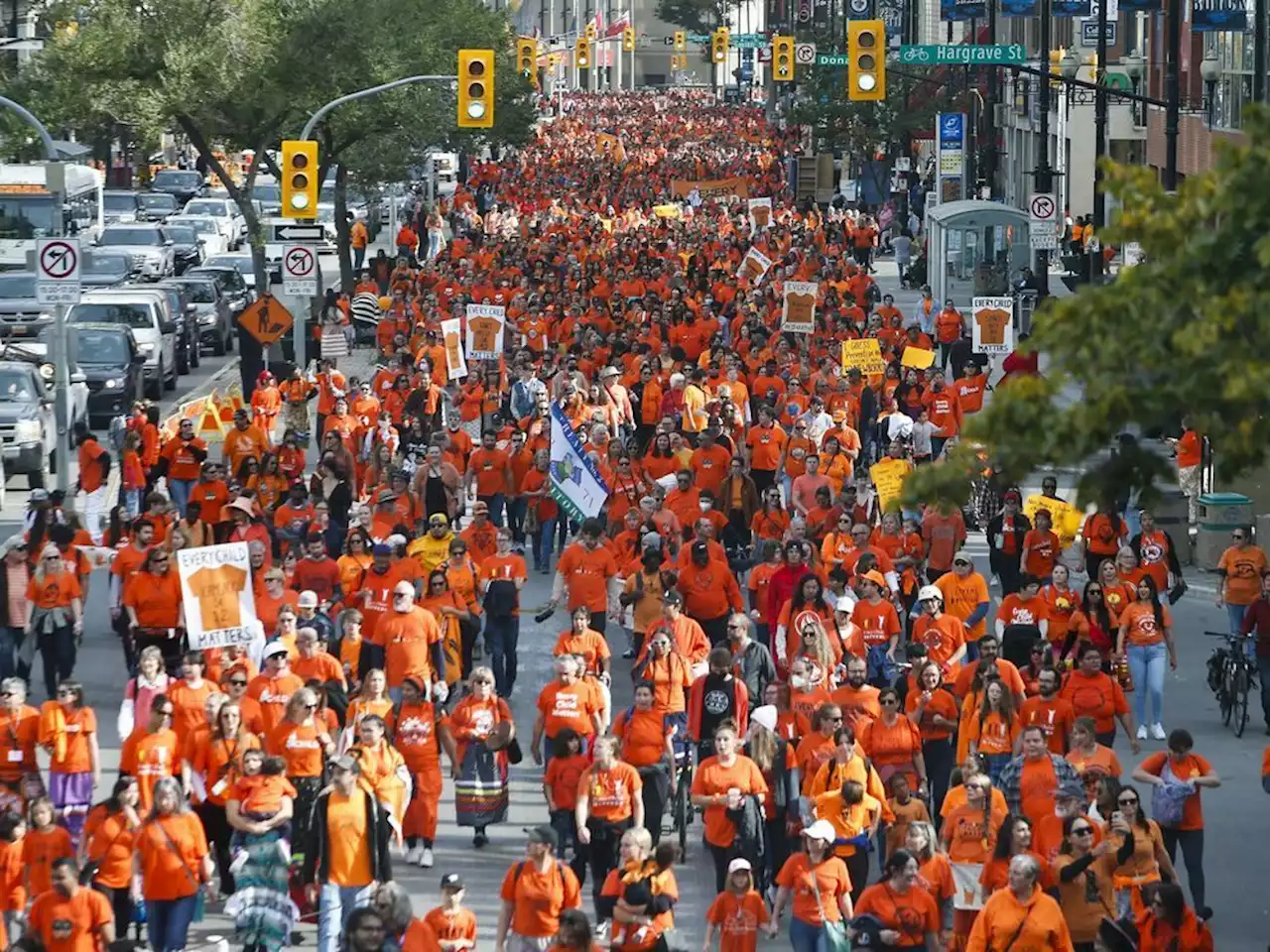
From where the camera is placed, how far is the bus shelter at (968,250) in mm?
42781

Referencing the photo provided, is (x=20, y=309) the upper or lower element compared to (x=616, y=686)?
upper

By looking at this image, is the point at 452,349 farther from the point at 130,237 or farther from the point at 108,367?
the point at 130,237

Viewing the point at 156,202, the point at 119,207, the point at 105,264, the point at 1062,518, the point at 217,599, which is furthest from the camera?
the point at 156,202

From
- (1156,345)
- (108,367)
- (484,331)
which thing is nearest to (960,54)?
(484,331)

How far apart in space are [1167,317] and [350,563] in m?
11.1

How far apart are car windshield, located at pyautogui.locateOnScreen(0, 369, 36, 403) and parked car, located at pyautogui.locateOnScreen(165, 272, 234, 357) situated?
12.6m

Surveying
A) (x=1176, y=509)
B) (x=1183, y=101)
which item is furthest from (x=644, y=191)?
(x=1176, y=509)

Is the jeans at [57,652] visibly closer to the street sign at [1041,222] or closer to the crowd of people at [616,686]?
the crowd of people at [616,686]

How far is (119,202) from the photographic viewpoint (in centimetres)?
6444

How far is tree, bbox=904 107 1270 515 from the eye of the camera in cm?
852

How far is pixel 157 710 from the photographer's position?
48.0ft

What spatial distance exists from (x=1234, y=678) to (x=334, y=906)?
24.8 feet

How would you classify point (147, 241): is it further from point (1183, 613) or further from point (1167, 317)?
point (1167, 317)

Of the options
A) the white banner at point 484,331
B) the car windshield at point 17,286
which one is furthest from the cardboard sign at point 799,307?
the car windshield at point 17,286
